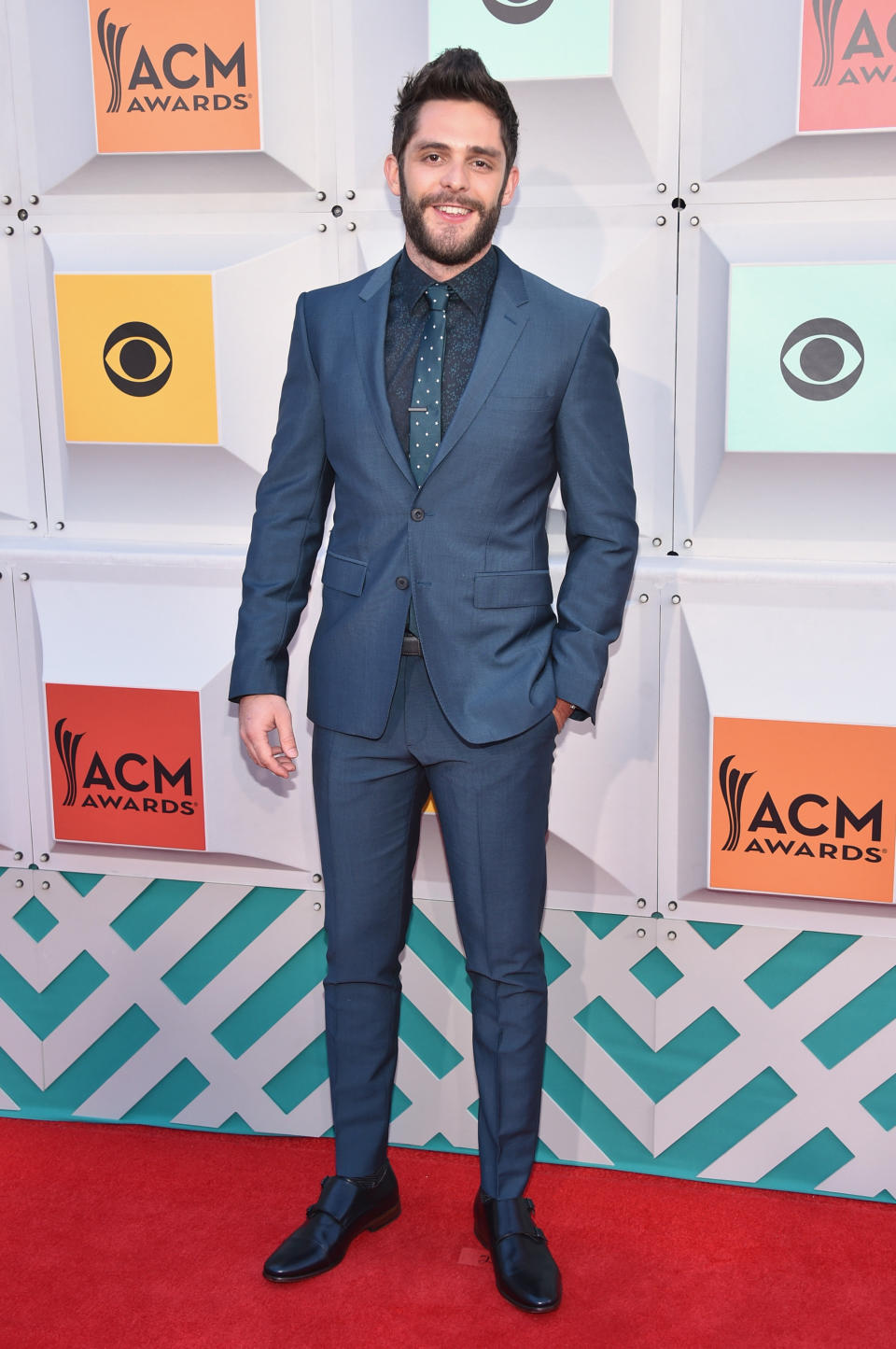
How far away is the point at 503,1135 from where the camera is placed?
2.12 metres

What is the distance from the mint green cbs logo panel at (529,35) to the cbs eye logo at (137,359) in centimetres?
72

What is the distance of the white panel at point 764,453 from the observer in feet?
7.03

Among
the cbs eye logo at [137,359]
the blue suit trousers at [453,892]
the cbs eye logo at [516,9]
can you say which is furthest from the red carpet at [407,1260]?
the cbs eye logo at [516,9]

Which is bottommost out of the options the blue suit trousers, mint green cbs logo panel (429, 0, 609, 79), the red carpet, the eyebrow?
the red carpet

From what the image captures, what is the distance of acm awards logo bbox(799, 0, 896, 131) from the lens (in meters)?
2.06

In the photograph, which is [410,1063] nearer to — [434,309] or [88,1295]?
[88,1295]

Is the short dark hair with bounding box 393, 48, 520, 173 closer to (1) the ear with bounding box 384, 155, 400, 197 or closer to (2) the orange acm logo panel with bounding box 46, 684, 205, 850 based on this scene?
(1) the ear with bounding box 384, 155, 400, 197

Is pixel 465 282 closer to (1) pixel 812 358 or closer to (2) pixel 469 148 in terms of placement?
(2) pixel 469 148

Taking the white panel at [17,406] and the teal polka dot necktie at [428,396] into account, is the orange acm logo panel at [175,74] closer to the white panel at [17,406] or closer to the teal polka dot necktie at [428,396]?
the white panel at [17,406]

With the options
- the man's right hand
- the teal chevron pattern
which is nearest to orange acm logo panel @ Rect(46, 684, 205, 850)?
the teal chevron pattern

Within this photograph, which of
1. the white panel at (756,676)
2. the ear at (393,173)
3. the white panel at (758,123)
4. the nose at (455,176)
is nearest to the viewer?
the nose at (455,176)

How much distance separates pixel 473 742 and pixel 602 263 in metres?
0.90

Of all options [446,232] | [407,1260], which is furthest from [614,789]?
[446,232]

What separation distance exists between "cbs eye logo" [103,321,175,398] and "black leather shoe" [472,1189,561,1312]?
5.23 feet
